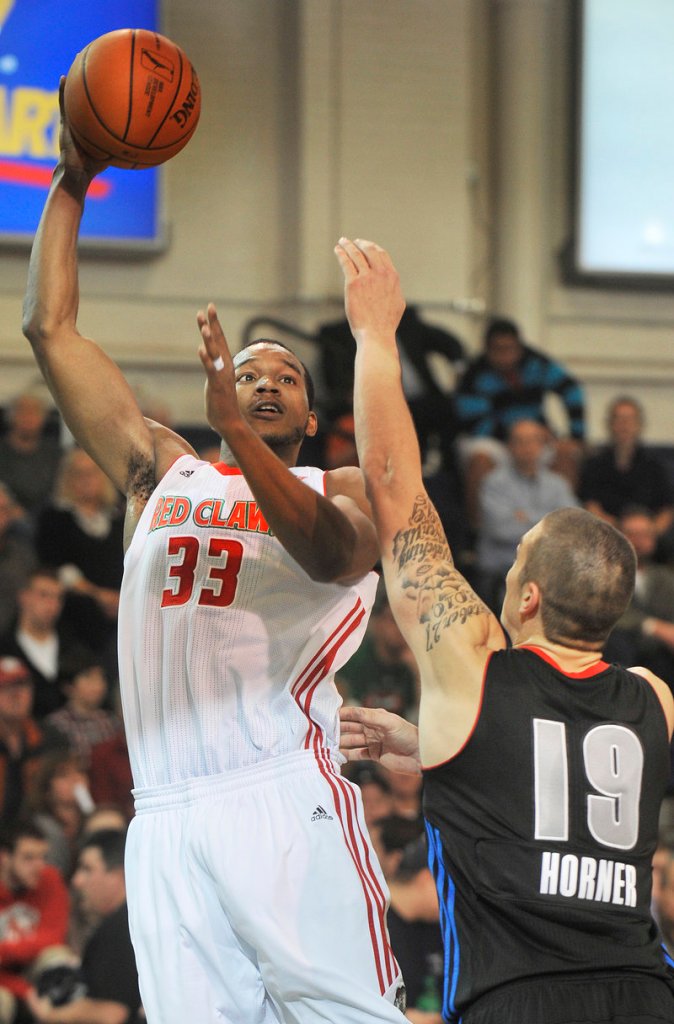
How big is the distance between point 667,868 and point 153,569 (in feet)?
12.2

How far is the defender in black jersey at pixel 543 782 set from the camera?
2.89m

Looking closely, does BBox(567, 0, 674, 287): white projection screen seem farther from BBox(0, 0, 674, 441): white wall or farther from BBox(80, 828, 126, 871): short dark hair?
BBox(80, 828, 126, 871): short dark hair

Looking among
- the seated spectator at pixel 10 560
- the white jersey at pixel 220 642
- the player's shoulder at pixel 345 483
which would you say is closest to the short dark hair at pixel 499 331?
the seated spectator at pixel 10 560

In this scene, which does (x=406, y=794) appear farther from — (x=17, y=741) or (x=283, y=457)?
(x=283, y=457)

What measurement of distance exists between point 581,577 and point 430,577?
32 cm

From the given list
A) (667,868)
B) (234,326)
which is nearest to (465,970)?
(667,868)

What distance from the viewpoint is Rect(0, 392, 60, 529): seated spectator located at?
8883 millimetres

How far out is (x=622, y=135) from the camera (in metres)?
11.8

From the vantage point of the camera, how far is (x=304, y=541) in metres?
3.48

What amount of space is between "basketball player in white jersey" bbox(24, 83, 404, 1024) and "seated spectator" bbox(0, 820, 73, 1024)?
339 cm

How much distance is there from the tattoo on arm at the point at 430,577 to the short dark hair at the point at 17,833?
4.43m

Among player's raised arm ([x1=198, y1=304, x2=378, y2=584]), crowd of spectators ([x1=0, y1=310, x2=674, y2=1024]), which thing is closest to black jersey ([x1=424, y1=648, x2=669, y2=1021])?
player's raised arm ([x1=198, y1=304, x2=378, y2=584])

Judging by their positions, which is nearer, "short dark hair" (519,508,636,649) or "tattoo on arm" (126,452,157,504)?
"short dark hair" (519,508,636,649)

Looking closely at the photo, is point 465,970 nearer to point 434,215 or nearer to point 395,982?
point 395,982
